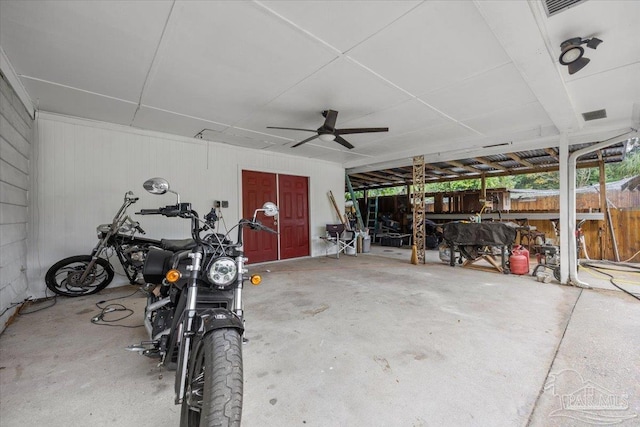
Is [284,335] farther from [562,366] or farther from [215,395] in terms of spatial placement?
[562,366]

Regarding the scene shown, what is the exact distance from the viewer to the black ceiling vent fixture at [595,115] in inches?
144

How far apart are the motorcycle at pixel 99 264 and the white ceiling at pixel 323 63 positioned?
1467mm

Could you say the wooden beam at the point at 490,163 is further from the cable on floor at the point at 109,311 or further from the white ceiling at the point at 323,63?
the cable on floor at the point at 109,311

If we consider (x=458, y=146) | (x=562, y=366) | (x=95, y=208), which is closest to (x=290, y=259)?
(x=95, y=208)

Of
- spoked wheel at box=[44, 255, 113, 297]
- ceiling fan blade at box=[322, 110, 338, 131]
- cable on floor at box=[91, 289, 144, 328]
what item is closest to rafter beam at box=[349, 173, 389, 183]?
ceiling fan blade at box=[322, 110, 338, 131]

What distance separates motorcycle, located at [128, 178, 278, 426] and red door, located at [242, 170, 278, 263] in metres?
3.66

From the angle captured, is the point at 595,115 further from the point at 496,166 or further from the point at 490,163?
the point at 496,166

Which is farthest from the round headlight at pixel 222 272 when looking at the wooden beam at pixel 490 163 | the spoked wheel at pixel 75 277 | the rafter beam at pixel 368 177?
the rafter beam at pixel 368 177

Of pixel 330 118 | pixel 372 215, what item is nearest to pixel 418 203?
pixel 330 118

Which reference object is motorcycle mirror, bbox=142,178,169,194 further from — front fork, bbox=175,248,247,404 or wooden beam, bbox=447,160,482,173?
wooden beam, bbox=447,160,482,173

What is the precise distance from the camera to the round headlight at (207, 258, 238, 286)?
145cm

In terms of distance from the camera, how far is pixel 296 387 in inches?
68.5

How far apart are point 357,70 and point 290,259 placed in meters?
4.67

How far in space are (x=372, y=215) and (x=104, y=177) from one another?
881cm
